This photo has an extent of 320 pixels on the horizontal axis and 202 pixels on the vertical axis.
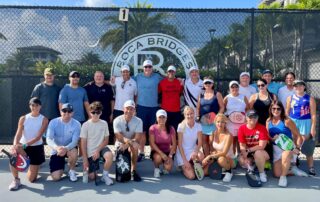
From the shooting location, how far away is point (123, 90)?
5.69 metres

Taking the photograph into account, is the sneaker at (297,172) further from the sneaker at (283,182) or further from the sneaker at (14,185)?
the sneaker at (14,185)

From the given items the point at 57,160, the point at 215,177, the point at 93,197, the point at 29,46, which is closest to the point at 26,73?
the point at 29,46

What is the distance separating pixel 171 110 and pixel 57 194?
2.22m

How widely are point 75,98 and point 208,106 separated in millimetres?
2052

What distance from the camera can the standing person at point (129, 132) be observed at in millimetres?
4918

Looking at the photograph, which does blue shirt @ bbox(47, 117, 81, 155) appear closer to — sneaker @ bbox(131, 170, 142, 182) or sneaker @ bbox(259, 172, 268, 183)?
sneaker @ bbox(131, 170, 142, 182)

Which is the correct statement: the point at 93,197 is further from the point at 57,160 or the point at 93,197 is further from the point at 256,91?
the point at 256,91

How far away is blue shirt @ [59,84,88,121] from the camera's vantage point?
543 centimetres

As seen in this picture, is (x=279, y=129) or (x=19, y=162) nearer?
(x=19, y=162)

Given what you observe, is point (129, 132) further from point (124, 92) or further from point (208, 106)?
point (208, 106)

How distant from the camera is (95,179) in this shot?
4730 millimetres

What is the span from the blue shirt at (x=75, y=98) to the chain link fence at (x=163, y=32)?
2.66ft

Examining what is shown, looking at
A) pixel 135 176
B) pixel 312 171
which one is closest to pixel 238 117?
pixel 312 171

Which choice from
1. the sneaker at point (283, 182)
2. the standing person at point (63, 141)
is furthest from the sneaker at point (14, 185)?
the sneaker at point (283, 182)
